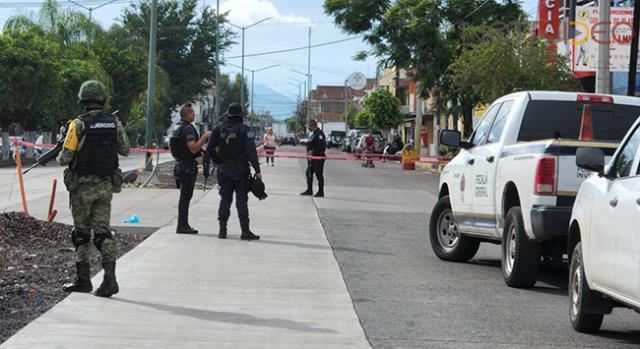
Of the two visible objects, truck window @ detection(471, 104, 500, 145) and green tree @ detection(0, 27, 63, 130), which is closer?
truck window @ detection(471, 104, 500, 145)

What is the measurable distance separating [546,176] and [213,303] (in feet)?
10.5

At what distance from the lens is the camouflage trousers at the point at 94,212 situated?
8.66 meters

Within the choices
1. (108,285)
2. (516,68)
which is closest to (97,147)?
(108,285)

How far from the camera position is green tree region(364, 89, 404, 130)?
74.6 metres

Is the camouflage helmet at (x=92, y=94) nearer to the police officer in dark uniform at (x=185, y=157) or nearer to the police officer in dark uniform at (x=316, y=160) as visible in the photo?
the police officer in dark uniform at (x=185, y=157)

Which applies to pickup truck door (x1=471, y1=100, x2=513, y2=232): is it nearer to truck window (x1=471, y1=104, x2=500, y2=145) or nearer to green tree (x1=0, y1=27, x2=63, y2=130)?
truck window (x1=471, y1=104, x2=500, y2=145)

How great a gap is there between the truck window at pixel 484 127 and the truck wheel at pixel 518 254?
5.33 ft

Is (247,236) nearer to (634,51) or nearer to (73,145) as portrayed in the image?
(73,145)

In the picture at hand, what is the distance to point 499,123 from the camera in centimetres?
1116

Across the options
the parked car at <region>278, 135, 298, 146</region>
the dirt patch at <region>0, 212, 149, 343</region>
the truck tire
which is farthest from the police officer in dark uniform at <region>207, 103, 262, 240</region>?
the parked car at <region>278, 135, 298, 146</region>

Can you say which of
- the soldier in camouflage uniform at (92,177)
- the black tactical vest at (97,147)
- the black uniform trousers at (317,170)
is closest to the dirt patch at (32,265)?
the soldier in camouflage uniform at (92,177)

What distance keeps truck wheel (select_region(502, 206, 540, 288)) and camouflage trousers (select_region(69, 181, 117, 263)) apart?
382 centimetres

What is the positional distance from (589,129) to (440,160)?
1062 inches

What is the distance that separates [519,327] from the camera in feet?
26.2
